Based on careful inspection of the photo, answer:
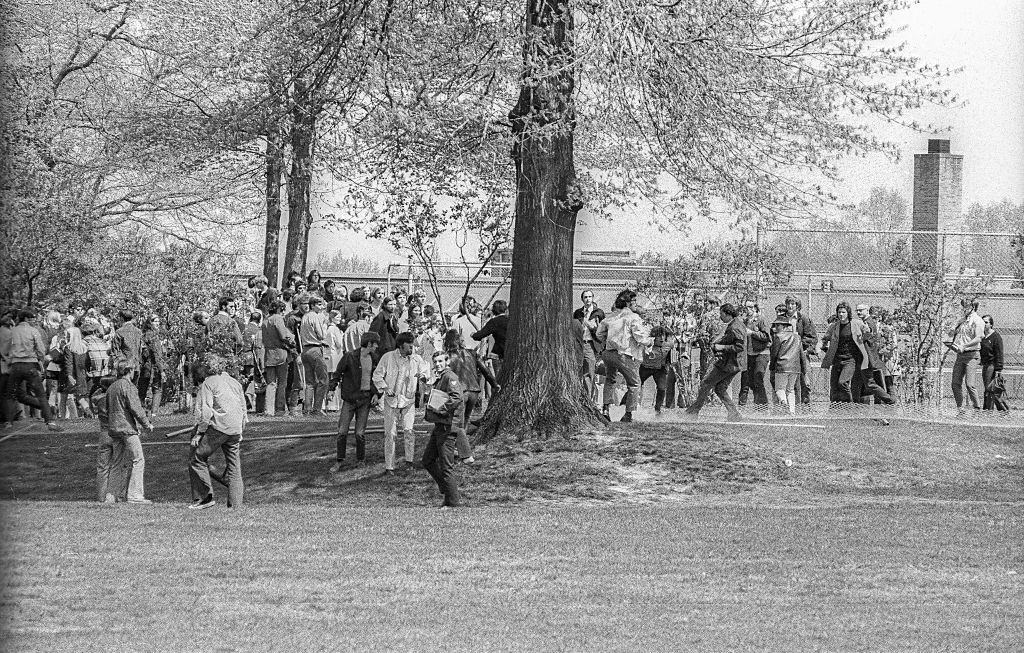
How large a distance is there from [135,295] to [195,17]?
8.85m

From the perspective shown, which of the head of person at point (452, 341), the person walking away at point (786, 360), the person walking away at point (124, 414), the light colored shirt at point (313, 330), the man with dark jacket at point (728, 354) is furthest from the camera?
the light colored shirt at point (313, 330)

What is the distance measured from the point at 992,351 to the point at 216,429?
42.9 feet

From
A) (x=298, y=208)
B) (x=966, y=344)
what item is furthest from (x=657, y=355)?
(x=298, y=208)

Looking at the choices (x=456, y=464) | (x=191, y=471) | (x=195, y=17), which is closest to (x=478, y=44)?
(x=456, y=464)

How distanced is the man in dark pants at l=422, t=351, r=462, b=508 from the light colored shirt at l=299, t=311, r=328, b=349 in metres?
5.86

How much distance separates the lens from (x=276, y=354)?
21.0m

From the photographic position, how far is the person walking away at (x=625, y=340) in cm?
1934

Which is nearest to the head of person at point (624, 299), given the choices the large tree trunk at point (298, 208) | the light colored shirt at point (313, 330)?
the light colored shirt at point (313, 330)

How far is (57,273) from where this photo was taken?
1043 inches

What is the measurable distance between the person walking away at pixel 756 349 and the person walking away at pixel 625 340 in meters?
1.80

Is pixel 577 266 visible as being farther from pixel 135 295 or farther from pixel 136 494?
pixel 136 494

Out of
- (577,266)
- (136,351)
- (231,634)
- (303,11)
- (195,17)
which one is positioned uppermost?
(195,17)

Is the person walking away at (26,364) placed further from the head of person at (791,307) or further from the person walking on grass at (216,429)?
the head of person at (791,307)

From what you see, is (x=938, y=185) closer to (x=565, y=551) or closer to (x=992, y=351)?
(x=992, y=351)
